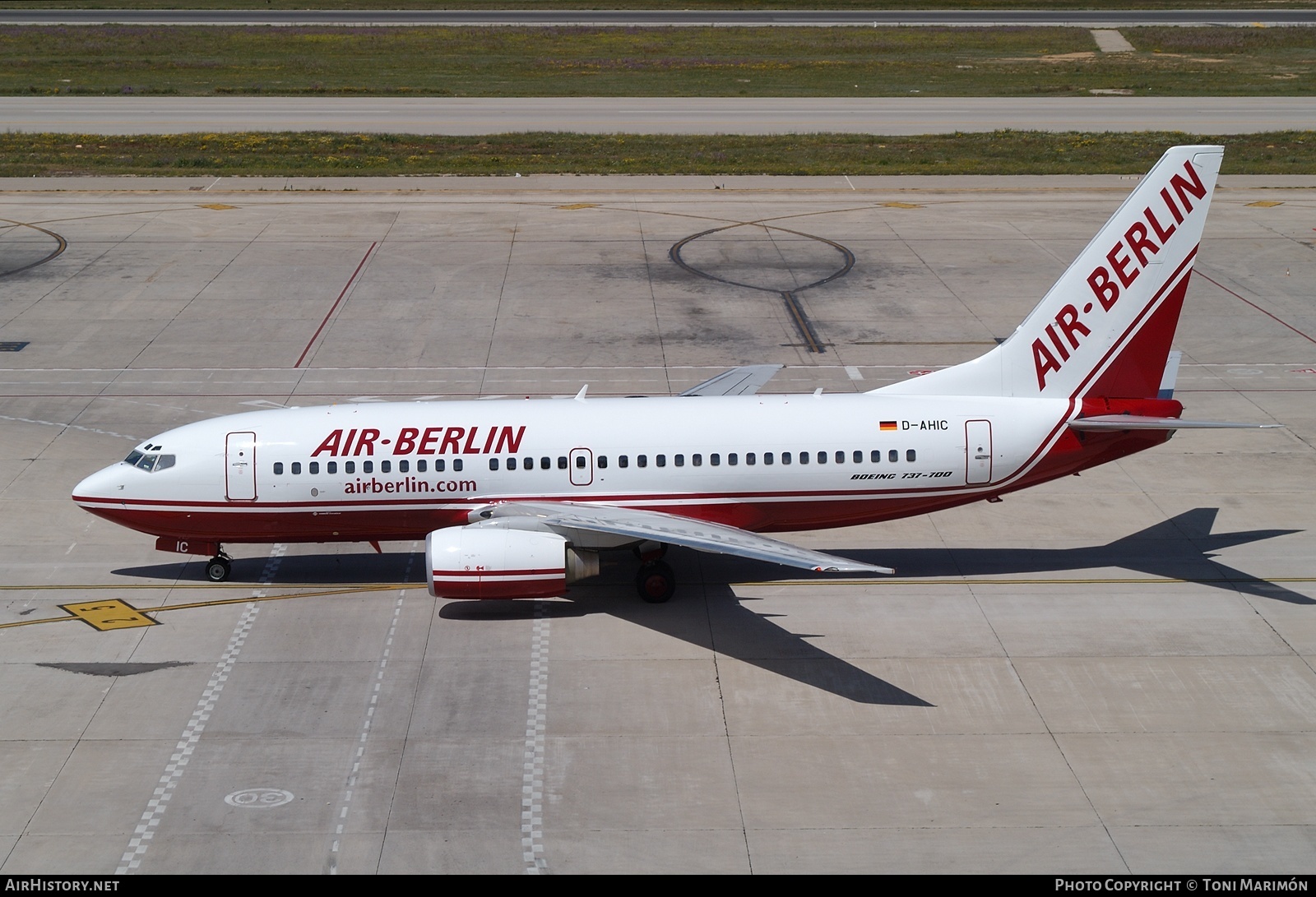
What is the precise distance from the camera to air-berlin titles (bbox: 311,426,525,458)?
2714 cm

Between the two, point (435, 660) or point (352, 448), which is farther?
point (352, 448)

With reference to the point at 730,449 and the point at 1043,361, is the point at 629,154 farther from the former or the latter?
the point at 730,449

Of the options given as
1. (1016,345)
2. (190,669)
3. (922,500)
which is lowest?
(190,669)

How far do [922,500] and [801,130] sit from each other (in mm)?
51776

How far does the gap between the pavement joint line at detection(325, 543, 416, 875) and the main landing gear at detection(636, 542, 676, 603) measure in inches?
214

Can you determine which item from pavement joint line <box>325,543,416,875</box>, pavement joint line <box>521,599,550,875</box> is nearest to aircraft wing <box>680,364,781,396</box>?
pavement joint line <box>521,599,550,875</box>

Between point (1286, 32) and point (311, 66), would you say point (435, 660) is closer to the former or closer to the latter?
point (311, 66)

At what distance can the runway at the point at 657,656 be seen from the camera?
20.0m

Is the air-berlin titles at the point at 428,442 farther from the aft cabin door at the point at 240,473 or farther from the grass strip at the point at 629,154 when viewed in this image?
the grass strip at the point at 629,154

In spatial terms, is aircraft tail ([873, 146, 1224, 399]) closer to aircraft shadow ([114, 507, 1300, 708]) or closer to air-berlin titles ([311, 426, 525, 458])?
aircraft shadow ([114, 507, 1300, 708])

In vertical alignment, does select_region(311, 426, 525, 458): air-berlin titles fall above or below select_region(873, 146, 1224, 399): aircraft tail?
below

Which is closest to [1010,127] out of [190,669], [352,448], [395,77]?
[395,77]

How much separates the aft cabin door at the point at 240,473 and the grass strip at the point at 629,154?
1644 inches

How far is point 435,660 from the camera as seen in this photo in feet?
82.4
